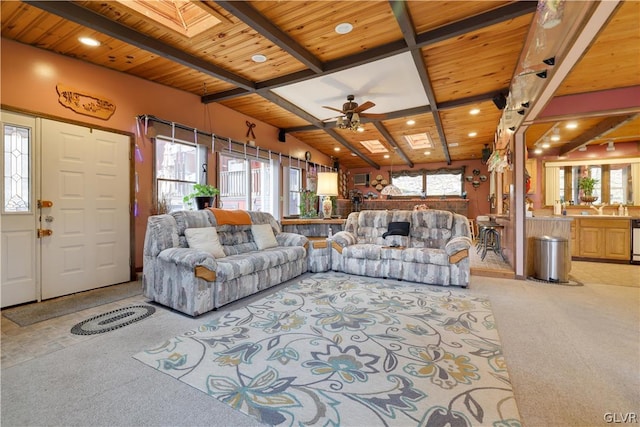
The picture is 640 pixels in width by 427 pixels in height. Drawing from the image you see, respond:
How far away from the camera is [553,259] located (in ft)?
12.6

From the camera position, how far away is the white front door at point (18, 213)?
2.81 m

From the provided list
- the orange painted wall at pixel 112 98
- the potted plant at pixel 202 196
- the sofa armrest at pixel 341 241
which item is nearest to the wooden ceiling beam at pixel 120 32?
the orange painted wall at pixel 112 98

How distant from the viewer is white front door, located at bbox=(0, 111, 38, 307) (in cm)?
281

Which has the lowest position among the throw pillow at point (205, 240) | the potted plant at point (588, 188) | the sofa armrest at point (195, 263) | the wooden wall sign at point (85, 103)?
the sofa armrest at point (195, 263)

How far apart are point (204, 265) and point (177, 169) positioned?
96.7 inches

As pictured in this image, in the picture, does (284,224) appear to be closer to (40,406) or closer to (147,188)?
(147,188)

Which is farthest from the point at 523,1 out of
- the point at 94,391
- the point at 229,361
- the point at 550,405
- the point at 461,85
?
the point at 94,391

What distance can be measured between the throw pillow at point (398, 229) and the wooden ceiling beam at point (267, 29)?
8.40 feet

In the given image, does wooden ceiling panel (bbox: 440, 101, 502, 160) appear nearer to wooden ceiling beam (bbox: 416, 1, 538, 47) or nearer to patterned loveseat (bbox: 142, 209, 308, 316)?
wooden ceiling beam (bbox: 416, 1, 538, 47)

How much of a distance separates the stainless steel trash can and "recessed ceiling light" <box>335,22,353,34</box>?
3858 mm

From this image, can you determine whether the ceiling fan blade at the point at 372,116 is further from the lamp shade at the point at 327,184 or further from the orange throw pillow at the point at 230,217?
the orange throw pillow at the point at 230,217

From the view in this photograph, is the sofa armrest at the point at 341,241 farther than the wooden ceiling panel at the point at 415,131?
No

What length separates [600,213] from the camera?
5.68 metres

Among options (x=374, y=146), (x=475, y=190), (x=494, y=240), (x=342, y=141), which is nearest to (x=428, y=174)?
(x=475, y=190)
